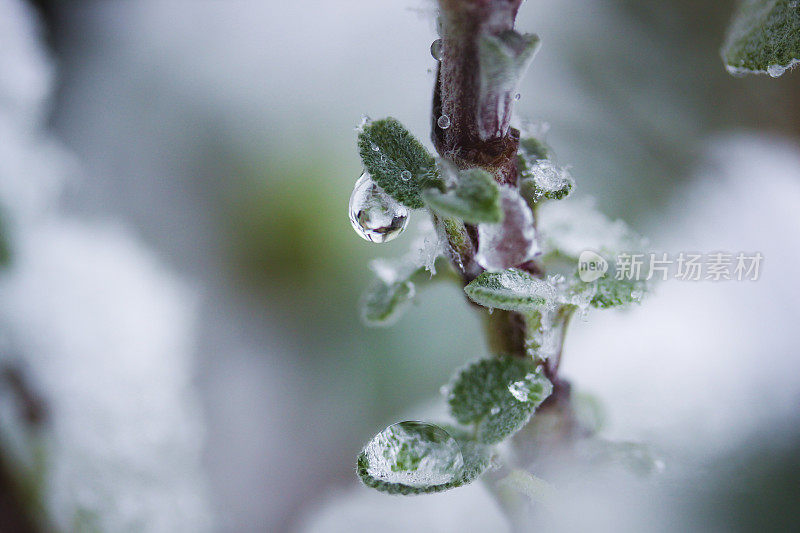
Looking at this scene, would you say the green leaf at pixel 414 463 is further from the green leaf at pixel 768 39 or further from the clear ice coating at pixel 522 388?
the green leaf at pixel 768 39

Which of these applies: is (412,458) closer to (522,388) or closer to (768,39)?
(522,388)

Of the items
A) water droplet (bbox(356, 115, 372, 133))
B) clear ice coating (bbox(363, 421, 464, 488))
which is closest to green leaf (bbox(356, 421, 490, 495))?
Answer: clear ice coating (bbox(363, 421, 464, 488))

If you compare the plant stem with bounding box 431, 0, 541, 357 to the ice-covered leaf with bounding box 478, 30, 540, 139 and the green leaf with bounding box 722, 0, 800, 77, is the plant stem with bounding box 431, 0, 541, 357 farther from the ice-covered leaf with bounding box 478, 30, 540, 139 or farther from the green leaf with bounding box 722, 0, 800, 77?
the green leaf with bounding box 722, 0, 800, 77

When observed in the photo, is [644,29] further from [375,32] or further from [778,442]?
[778,442]

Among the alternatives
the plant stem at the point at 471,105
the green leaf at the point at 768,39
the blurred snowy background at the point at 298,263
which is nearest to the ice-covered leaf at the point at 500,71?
the plant stem at the point at 471,105

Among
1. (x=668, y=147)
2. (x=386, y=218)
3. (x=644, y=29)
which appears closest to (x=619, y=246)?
(x=386, y=218)
